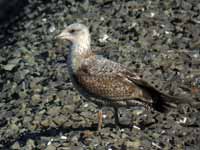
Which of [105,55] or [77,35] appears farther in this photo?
[105,55]

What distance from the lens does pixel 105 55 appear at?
13.9 m

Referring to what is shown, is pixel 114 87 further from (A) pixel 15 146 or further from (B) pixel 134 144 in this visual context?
(A) pixel 15 146

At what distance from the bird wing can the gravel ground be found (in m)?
0.71

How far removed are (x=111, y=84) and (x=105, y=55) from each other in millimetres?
3599

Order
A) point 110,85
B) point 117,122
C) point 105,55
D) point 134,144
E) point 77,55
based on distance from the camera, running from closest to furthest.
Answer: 1. point 110,85
2. point 134,144
3. point 77,55
4. point 117,122
5. point 105,55

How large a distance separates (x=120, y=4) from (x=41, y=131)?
18.8ft

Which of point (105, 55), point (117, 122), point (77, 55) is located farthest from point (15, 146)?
point (105, 55)

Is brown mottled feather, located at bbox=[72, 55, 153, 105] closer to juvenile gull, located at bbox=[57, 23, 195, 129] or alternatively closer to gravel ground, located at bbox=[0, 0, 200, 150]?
juvenile gull, located at bbox=[57, 23, 195, 129]

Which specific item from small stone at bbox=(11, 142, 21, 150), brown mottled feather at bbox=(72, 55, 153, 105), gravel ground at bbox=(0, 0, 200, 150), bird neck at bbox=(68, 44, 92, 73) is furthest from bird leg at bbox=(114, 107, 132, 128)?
small stone at bbox=(11, 142, 21, 150)

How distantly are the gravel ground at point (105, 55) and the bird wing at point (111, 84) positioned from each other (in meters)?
0.71

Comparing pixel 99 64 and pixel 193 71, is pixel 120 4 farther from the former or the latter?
pixel 99 64

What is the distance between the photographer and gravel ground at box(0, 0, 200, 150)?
1084 cm

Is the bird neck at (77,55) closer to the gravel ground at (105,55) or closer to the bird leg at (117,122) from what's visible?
the bird leg at (117,122)

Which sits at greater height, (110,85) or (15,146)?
(110,85)
